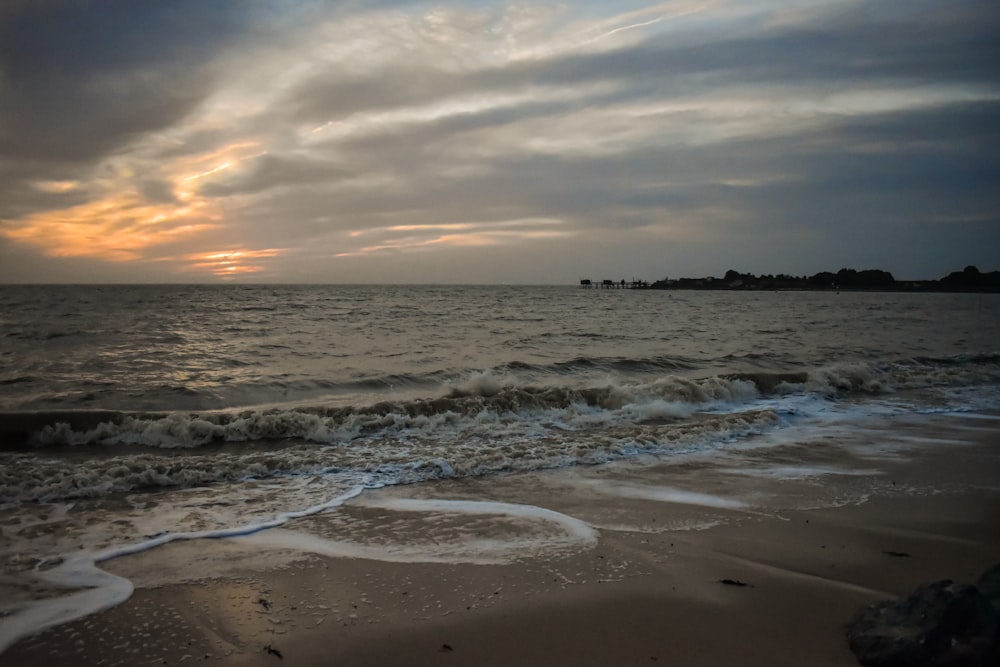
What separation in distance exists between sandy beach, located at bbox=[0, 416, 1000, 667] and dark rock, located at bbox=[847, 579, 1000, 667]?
20 centimetres

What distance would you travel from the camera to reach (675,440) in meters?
9.65

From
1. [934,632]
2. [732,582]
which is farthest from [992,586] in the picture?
[732,582]

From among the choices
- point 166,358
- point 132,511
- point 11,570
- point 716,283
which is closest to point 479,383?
point 132,511

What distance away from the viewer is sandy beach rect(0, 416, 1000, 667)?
3689mm

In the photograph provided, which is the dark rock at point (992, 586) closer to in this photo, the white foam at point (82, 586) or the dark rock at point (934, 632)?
the dark rock at point (934, 632)

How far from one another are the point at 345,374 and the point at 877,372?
14.7 m

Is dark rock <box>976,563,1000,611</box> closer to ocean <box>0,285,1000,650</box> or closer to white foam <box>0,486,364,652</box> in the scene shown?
ocean <box>0,285,1000,650</box>

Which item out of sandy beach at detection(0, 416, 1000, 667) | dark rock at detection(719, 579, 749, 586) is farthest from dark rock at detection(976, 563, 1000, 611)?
dark rock at detection(719, 579, 749, 586)

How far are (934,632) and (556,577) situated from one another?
92.6 inches

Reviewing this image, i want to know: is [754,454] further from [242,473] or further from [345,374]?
[345,374]

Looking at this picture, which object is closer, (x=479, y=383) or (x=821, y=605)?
(x=821, y=605)

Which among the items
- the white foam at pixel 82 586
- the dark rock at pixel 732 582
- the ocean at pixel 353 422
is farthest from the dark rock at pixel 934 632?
the white foam at pixel 82 586

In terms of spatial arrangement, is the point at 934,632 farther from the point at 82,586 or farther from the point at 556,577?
the point at 82,586

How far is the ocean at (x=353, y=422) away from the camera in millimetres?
5902
